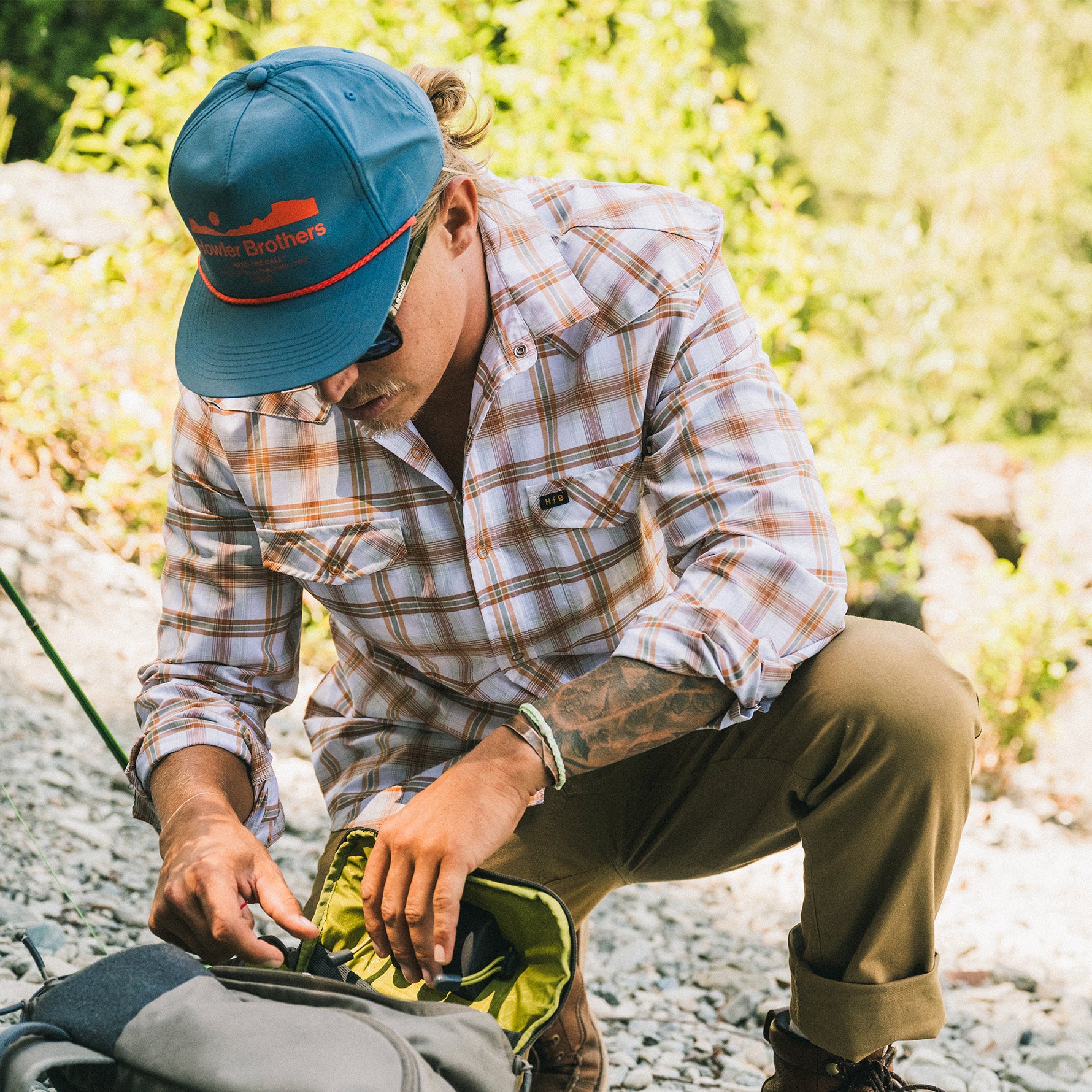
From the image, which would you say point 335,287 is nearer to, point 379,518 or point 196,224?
point 196,224

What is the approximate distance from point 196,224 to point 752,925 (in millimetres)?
2487

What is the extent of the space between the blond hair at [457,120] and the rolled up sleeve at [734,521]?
1.44 ft

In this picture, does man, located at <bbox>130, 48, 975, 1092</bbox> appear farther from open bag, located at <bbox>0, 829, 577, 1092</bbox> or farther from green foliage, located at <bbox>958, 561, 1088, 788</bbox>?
green foliage, located at <bbox>958, 561, 1088, 788</bbox>

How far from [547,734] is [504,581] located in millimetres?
413

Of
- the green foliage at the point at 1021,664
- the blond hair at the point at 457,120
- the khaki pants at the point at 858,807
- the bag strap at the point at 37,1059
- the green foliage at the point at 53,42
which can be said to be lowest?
the green foliage at the point at 1021,664

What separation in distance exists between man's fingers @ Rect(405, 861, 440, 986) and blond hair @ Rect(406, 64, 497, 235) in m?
1.10

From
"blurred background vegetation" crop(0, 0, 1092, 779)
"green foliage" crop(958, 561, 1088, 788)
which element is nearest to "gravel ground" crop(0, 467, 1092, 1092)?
"green foliage" crop(958, 561, 1088, 788)

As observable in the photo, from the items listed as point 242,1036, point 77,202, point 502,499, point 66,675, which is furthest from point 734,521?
point 77,202

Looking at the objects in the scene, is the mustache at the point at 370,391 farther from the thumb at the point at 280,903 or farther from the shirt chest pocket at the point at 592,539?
the thumb at the point at 280,903

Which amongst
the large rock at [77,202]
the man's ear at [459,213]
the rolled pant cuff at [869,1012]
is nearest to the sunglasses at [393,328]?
the man's ear at [459,213]

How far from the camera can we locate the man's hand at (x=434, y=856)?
1481 millimetres

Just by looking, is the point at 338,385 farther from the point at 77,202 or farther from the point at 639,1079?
the point at 77,202

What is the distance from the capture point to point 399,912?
150 centimetres

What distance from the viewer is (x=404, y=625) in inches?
81.7
